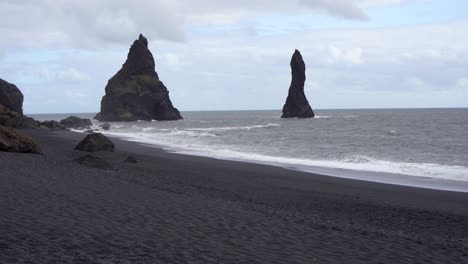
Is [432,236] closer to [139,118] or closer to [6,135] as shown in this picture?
[6,135]

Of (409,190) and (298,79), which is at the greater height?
(298,79)

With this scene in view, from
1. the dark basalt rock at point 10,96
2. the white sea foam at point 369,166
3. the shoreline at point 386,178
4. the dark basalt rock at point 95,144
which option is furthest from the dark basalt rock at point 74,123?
the shoreline at point 386,178

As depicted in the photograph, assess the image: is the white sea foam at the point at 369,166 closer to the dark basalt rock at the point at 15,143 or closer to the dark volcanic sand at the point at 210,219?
the dark volcanic sand at the point at 210,219

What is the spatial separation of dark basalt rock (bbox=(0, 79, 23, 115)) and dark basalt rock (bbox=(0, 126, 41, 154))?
152 ft

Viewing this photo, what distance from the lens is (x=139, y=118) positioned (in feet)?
376

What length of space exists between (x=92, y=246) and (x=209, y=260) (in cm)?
186

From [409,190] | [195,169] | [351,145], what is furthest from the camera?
[351,145]

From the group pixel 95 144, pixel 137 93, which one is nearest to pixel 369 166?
pixel 95 144

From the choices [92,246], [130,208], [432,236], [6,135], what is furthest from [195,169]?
[92,246]

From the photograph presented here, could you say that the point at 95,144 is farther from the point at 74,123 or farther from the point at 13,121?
the point at 74,123

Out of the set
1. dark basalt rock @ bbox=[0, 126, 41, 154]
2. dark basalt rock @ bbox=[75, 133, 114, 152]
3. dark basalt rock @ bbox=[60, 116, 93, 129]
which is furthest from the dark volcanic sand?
dark basalt rock @ bbox=[60, 116, 93, 129]

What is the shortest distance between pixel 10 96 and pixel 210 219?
204ft

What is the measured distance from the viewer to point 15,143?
2228 cm

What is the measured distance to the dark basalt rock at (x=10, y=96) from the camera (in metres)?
65.2
